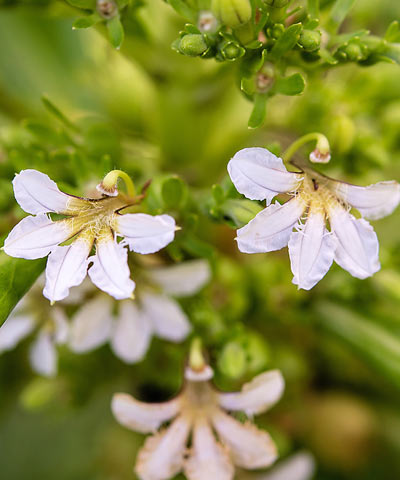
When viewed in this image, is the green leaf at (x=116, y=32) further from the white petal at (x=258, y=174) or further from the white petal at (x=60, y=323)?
the white petal at (x=60, y=323)

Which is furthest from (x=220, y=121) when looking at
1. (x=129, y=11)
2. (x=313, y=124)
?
(x=129, y=11)

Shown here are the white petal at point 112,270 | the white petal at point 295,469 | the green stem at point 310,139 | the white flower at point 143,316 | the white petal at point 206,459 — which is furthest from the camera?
the white petal at point 295,469

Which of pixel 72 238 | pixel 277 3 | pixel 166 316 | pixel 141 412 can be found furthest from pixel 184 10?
pixel 141 412

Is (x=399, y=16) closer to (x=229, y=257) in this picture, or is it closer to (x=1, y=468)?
(x=229, y=257)

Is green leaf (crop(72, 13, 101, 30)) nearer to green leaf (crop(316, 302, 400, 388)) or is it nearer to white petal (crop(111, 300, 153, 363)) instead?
white petal (crop(111, 300, 153, 363))

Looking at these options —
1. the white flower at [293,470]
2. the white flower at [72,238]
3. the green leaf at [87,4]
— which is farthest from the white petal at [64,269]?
the white flower at [293,470]

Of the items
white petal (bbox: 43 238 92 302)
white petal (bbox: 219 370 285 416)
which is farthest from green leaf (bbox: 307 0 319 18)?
white petal (bbox: 219 370 285 416)
